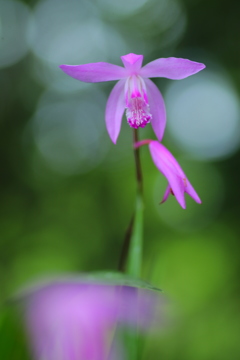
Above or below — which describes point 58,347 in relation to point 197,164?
below

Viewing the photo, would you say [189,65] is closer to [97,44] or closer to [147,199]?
[147,199]

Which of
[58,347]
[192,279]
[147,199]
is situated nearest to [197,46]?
[147,199]

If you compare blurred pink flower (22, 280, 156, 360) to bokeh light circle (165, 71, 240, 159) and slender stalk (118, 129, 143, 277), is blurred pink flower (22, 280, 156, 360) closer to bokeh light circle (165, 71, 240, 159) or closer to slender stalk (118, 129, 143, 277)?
slender stalk (118, 129, 143, 277)

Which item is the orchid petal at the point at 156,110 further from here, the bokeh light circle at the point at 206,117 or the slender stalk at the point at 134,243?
the bokeh light circle at the point at 206,117

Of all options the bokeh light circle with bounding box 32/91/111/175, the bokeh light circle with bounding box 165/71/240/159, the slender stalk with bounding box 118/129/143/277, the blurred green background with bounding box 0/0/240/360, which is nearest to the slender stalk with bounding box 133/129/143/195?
the slender stalk with bounding box 118/129/143/277

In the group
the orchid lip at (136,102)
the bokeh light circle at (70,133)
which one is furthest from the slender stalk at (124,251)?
the bokeh light circle at (70,133)

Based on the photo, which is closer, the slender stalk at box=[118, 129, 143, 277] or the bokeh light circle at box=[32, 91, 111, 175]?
the slender stalk at box=[118, 129, 143, 277]

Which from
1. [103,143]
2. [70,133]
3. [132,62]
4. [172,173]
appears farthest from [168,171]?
[70,133]
